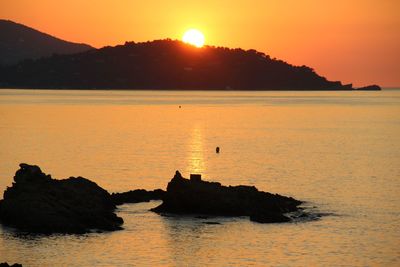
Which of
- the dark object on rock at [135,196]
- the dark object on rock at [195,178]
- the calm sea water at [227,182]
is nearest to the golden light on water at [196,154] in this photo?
the calm sea water at [227,182]

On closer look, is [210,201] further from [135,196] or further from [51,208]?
A: [51,208]

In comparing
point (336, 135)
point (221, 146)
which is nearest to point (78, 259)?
point (221, 146)

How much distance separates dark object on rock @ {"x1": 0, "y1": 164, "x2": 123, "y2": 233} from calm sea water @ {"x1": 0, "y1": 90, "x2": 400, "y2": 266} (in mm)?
1065

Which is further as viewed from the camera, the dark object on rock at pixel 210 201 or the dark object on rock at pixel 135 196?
the dark object on rock at pixel 135 196

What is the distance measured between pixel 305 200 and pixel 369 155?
131ft

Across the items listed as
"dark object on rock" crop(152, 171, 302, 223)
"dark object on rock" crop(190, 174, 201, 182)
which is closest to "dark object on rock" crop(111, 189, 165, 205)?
"dark object on rock" crop(152, 171, 302, 223)

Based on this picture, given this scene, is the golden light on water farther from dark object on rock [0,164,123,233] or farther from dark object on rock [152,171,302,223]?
dark object on rock [0,164,123,233]

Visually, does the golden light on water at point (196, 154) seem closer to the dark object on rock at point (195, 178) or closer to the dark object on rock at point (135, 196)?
the dark object on rock at point (135, 196)

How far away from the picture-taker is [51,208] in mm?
47062

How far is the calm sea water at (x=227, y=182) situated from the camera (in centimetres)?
4334

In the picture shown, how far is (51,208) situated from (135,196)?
12011 mm

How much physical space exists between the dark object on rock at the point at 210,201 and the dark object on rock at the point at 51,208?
4.42 m

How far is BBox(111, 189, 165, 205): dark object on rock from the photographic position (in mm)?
57188

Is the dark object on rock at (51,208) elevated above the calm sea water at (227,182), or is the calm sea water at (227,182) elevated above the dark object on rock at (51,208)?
the dark object on rock at (51,208)
